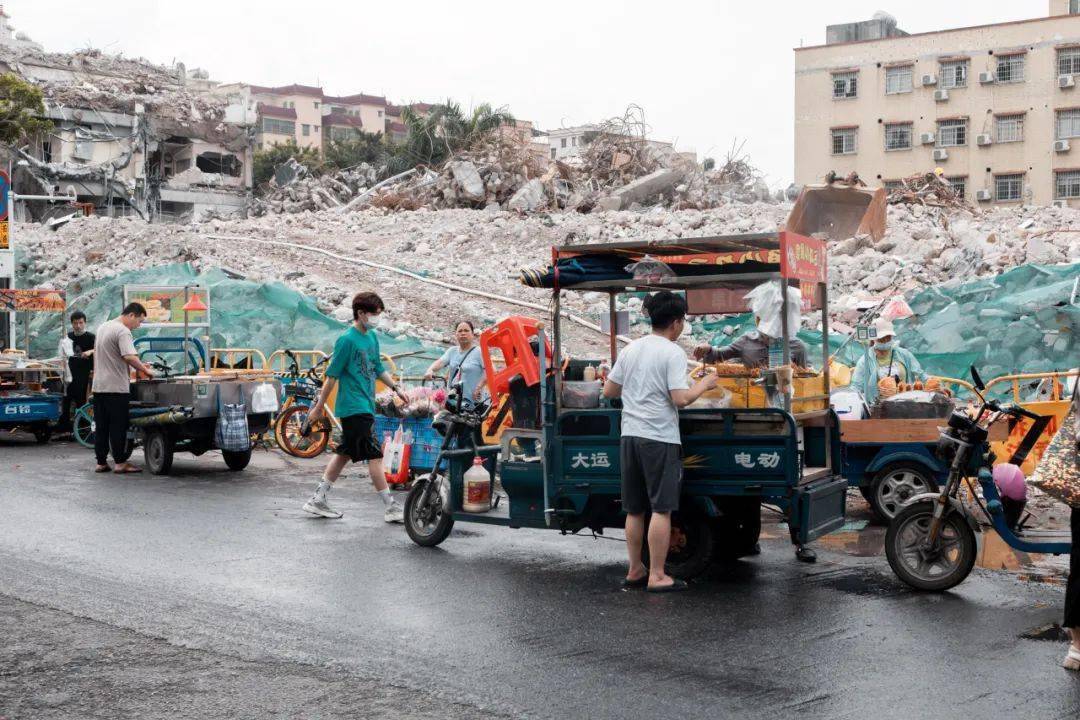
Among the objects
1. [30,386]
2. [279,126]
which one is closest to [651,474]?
[30,386]

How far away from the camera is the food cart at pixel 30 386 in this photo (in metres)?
16.3

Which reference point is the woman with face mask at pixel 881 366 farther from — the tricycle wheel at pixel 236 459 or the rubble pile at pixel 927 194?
the rubble pile at pixel 927 194

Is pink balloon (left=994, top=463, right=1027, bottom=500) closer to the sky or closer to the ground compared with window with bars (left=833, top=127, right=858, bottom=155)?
closer to the ground

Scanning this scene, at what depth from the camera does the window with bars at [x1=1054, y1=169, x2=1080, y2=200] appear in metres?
52.8

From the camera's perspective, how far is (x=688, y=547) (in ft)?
25.5

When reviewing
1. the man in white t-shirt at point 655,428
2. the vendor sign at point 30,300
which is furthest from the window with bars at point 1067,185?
the man in white t-shirt at point 655,428

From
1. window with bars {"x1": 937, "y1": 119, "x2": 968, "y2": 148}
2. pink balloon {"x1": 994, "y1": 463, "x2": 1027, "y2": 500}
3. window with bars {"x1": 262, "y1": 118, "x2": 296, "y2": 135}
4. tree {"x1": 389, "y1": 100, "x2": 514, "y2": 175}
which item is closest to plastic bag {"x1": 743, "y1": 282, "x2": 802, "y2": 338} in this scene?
pink balloon {"x1": 994, "y1": 463, "x2": 1027, "y2": 500}

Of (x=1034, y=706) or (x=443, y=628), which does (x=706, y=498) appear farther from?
(x=1034, y=706)

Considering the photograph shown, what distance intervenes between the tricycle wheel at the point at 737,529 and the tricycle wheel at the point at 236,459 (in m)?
7.02

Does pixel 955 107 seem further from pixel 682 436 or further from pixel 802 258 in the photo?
pixel 682 436

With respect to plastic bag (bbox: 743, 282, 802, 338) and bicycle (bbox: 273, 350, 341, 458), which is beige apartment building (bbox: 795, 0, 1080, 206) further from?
plastic bag (bbox: 743, 282, 802, 338)

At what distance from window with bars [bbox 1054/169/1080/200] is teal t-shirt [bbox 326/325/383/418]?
5016cm

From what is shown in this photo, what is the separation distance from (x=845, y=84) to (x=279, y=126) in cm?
5957

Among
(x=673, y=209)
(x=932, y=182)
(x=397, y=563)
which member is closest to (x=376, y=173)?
(x=673, y=209)
